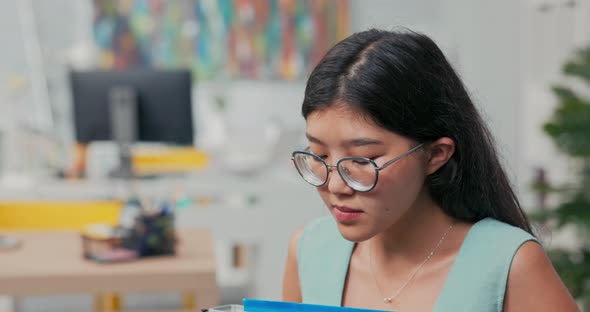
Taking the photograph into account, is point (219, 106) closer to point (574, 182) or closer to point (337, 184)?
point (574, 182)

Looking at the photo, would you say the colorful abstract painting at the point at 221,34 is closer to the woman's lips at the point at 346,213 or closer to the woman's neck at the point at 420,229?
the woman's neck at the point at 420,229

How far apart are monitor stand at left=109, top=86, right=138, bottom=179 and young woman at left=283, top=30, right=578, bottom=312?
9.41 feet

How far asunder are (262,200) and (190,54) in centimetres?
339

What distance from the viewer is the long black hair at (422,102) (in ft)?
3.90

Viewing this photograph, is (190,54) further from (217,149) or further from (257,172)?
(257,172)

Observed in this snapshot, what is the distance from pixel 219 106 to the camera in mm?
5957

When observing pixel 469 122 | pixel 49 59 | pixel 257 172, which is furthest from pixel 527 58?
pixel 469 122

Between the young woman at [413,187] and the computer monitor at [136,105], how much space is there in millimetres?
2908

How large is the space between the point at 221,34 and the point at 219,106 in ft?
4.88

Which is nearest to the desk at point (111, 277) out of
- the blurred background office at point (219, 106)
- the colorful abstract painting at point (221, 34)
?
the blurred background office at point (219, 106)

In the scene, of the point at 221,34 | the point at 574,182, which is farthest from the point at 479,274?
the point at 221,34

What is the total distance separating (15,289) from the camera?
2.35 m

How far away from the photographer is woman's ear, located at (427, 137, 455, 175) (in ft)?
4.09

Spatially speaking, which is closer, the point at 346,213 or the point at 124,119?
the point at 346,213
